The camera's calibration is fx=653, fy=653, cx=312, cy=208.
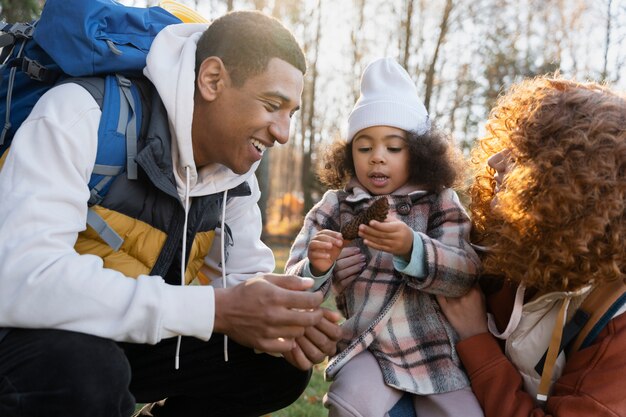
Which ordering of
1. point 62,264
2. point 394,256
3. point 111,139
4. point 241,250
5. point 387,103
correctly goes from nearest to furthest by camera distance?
1. point 62,264
2. point 111,139
3. point 394,256
4. point 387,103
5. point 241,250

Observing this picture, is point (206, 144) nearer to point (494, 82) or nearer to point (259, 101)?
point (259, 101)

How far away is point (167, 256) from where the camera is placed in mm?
2443

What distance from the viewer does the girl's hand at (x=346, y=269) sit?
2.58m

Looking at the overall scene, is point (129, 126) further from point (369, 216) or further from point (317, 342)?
point (317, 342)

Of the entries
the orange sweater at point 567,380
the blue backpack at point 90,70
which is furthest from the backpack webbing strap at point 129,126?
the orange sweater at point 567,380

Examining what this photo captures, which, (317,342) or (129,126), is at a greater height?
(129,126)

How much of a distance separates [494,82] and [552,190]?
17181 millimetres

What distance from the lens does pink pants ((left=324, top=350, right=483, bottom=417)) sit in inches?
91.8

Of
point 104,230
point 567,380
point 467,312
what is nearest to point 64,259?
point 104,230

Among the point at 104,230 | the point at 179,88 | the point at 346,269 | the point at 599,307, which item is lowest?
the point at 346,269

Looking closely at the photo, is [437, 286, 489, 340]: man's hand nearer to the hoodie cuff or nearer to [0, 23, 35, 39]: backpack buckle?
the hoodie cuff

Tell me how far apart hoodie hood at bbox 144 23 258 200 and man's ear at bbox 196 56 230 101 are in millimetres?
62

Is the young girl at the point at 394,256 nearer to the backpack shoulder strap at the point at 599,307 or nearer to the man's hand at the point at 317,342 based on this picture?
the man's hand at the point at 317,342

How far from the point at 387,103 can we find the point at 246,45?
0.68 meters
